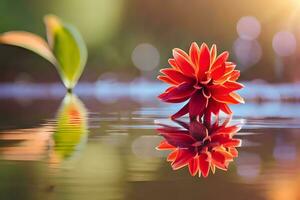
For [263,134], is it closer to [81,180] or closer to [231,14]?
[81,180]

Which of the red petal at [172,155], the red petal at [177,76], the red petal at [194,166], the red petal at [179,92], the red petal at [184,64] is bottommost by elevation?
the red petal at [194,166]

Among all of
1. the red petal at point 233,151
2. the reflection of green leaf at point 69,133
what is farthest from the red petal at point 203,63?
the red petal at point 233,151

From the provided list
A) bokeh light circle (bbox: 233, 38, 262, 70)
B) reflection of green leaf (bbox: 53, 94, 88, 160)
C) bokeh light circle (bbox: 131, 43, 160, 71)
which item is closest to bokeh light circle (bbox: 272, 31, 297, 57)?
bokeh light circle (bbox: 233, 38, 262, 70)

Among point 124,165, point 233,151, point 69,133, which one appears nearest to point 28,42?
point 69,133

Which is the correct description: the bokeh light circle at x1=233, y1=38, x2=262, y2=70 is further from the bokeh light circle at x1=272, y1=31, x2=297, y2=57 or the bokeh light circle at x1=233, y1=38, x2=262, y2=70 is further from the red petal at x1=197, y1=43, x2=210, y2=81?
the red petal at x1=197, y1=43, x2=210, y2=81

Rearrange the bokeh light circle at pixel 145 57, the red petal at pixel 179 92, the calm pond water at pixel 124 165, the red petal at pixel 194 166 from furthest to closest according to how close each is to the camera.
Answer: the bokeh light circle at pixel 145 57
the red petal at pixel 179 92
the red petal at pixel 194 166
the calm pond water at pixel 124 165

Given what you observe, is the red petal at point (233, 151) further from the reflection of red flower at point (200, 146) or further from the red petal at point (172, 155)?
the red petal at point (172, 155)

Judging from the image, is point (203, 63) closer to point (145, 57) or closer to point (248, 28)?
point (145, 57)
